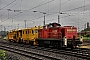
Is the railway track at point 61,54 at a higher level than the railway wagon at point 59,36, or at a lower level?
lower

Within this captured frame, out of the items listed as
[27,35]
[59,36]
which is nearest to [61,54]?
[59,36]

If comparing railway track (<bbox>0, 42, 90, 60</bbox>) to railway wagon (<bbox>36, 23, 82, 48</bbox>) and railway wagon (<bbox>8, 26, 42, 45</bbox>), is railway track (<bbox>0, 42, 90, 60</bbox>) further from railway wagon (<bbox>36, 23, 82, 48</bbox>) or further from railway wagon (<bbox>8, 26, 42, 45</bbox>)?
railway wagon (<bbox>8, 26, 42, 45</bbox>)

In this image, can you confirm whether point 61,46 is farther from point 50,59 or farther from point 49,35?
point 50,59

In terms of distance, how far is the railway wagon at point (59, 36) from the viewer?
22.4 m

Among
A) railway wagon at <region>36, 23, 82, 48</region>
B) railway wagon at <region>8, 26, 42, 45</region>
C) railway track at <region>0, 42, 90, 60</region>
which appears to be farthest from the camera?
railway wagon at <region>8, 26, 42, 45</region>

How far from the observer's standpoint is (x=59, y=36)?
24.1m

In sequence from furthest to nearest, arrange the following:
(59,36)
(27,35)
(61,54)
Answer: (27,35)
(59,36)
(61,54)

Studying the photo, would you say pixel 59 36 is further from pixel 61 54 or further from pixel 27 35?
pixel 27 35

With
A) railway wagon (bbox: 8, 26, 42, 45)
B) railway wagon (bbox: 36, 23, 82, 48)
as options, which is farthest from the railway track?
railway wagon (bbox: 8, 26, 42, 45)

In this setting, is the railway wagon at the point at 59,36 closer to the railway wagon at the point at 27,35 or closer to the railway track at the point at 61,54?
the railway track at the point at 61,54

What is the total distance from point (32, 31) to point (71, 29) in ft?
33.3

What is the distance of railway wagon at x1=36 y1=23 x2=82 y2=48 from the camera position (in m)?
22.4

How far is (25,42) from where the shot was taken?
36.6m

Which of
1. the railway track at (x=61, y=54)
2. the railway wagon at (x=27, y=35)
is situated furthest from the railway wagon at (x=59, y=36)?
the railway wagon at (x=27, y=35)
